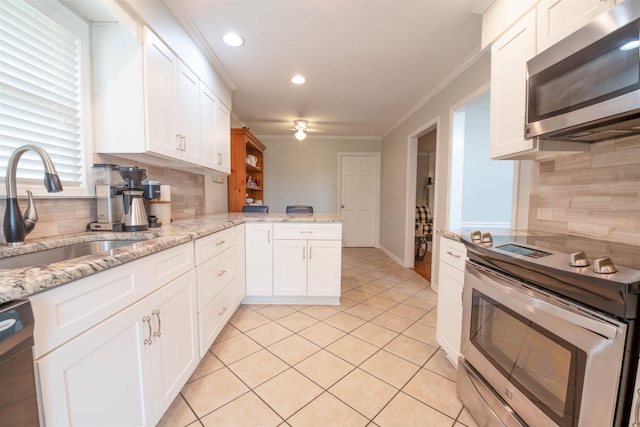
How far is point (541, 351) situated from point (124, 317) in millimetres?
1523

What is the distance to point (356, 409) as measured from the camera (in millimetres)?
1314

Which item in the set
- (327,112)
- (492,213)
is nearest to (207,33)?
(327,112)

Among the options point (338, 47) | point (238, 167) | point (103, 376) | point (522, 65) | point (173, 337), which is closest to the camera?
point (103, 376)

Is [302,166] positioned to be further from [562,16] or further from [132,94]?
[562,16]

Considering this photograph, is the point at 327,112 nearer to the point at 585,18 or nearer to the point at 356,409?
the point at 585,18

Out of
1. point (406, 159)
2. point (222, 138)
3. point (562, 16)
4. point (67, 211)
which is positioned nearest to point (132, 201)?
point (67, 211)

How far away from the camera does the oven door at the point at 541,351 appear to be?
2.29 feet

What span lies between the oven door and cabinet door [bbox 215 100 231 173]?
2331mm

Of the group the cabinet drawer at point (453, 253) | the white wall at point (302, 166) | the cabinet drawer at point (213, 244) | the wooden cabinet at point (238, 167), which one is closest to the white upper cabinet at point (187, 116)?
the cabinet drawer at point (213, 244)

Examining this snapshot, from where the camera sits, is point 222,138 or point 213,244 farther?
point 222,138

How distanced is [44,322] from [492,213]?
13.9 feet

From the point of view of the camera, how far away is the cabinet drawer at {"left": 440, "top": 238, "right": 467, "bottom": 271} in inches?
57.5

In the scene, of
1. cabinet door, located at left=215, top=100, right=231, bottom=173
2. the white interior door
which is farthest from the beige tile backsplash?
the white interior door

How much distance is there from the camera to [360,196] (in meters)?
5.46
